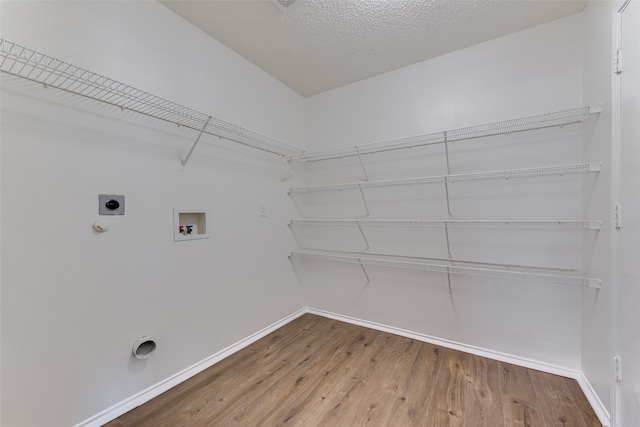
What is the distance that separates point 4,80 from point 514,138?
2.92 metres

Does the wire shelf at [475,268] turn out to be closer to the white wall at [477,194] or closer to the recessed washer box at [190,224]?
the white wall at [477,194]

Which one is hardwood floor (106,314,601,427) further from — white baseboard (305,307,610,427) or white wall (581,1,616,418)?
white wall (581,1,616,418)

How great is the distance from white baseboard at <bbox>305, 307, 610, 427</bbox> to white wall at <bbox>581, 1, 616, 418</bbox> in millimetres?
57

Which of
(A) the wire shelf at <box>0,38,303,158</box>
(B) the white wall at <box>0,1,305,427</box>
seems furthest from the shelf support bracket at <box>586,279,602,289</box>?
(A) the wire shelf at <box>0,38,303,158</box>

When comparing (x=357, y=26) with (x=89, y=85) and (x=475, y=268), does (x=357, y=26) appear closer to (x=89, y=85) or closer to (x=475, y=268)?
(x=89, y=85)

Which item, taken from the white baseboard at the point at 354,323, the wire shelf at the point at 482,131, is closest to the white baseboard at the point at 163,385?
the white baseboard at the point at 354,323

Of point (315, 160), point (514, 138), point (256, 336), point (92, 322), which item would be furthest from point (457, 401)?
point (315, 160)

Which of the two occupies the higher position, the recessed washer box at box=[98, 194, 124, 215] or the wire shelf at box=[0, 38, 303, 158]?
the wire shelf at box=[0, 38, 303, 158]

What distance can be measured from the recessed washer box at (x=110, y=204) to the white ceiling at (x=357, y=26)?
131cm

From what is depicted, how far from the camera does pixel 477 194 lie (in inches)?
76.1

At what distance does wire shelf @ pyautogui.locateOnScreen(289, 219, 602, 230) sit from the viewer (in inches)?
59.1

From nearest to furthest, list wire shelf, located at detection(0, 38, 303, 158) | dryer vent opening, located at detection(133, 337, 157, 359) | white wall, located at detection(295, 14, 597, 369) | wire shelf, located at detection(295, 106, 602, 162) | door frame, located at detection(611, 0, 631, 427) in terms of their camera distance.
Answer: wire shelf, located at detection(0, 38, 303, 158), door frame, located at detection(611, 0, 631, 427), dryer vent opening, located at detection(133, 337, 157, 359), wire shelf, located at detection(295, 106, 602, 162), white wall, located at detection(295, 14, 597, 369)

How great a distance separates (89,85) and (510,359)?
3.21 meters

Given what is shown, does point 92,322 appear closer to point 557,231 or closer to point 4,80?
point 4,80
